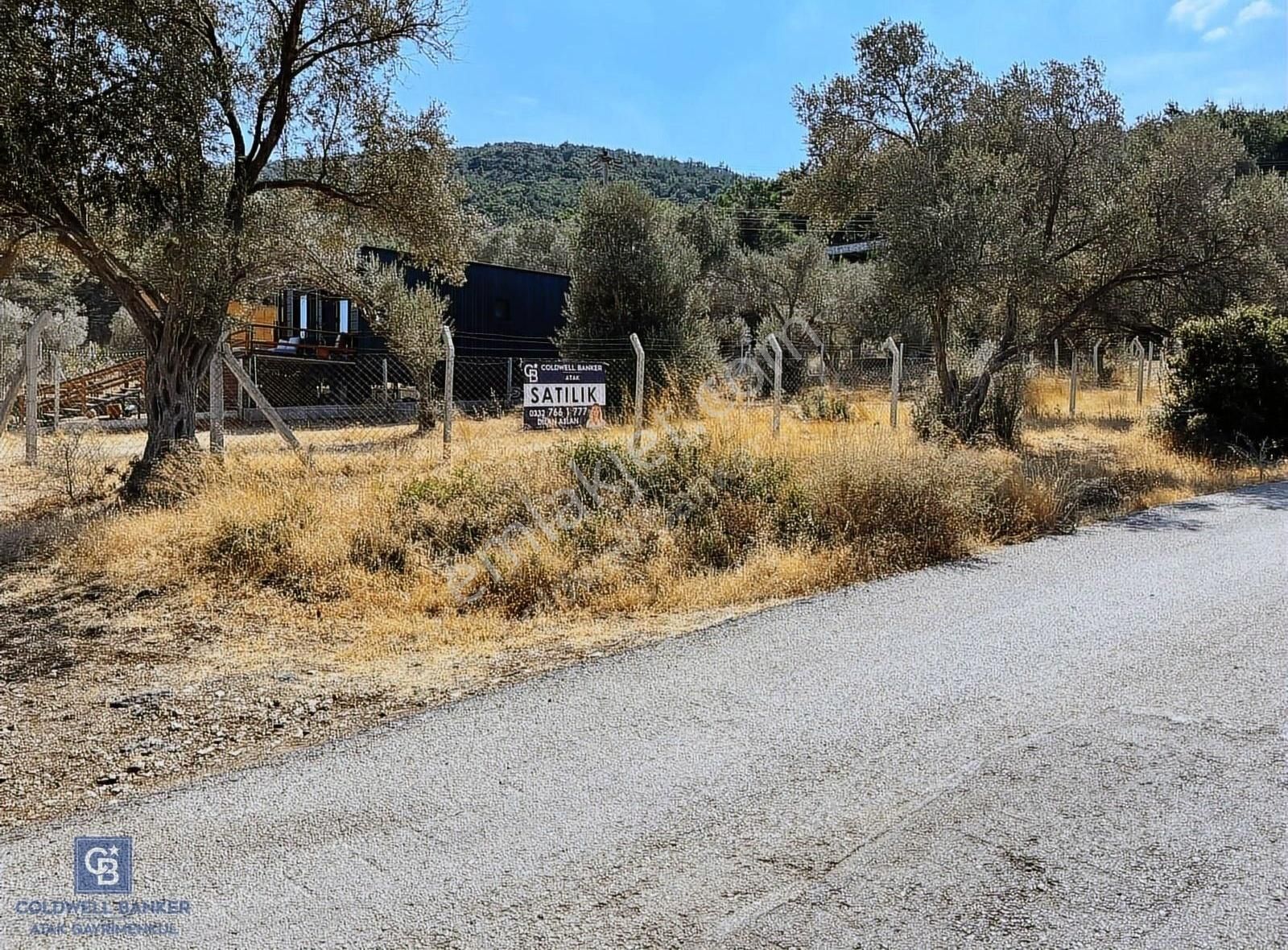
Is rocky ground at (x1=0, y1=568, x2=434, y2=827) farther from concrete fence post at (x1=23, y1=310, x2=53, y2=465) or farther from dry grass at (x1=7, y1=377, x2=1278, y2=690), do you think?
concrete fence post at (x1=23, y1=310, x2=53, y2=465)

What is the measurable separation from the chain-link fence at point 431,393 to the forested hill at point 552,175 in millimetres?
49408

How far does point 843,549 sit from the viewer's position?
732cm

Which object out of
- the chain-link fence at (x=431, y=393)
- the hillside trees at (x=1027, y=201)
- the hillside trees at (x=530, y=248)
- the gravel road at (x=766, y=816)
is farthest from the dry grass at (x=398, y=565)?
the hillside trees at (x=530, y=248)

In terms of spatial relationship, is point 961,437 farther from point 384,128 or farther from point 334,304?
point 334,304

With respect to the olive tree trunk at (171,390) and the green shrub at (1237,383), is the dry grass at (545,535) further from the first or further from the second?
the green shrub at (1237,383)

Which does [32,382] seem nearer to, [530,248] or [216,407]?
[216,407]

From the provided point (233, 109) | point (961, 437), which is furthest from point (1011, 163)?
point (233, 109)

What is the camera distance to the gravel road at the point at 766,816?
2633 mm

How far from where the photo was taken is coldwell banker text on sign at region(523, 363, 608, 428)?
42.5 feet

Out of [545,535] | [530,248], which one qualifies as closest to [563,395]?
[545,535]

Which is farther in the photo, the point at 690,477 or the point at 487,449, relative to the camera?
the point at 487,449

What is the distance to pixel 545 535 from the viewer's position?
7.44 metres

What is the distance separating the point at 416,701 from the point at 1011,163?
493 inches

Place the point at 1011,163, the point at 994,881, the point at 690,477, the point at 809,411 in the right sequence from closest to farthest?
1. the point at 994,881
2. the point at 690,477
3. the point at 1011,163
4. the point at 809,411
